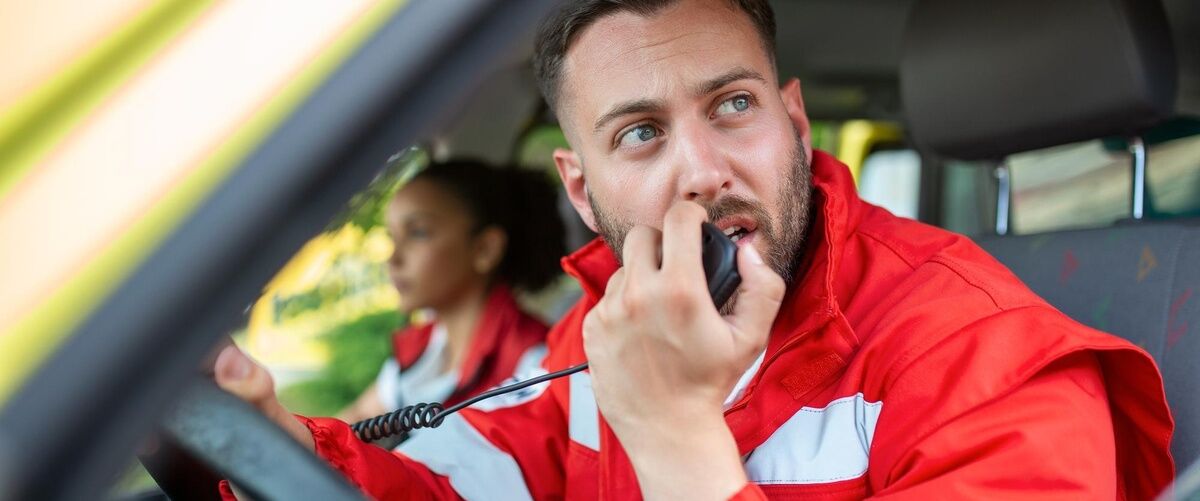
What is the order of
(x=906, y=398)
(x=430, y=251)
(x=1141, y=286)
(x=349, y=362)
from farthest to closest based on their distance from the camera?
(x=349, y=362) < (x=430, y=251) < (x=1141, y=286) < (x=906, y=398)

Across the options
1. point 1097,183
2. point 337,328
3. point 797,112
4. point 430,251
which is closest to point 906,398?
point 797,112

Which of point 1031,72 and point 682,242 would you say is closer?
point 682,242

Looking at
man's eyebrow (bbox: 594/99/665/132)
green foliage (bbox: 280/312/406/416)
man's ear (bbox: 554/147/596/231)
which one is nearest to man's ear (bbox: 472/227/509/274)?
green foliage (bbox: 280/312/406/416)

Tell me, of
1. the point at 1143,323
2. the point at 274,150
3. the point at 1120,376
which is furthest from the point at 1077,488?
the point at 274,150

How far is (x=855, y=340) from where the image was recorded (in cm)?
120

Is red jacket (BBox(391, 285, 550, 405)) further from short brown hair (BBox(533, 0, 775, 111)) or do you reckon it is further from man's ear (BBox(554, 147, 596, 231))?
short brown hair (BBox(533, 0, 775, 111))

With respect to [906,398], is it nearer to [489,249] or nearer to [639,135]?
[639,135]

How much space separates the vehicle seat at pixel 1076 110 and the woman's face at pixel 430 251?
1.49 m

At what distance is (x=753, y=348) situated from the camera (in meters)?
0.92

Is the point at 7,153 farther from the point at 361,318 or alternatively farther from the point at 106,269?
the point at 361,318

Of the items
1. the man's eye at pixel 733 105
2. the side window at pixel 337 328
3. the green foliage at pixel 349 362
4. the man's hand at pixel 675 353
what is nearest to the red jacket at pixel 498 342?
the side window at pixel 337 328

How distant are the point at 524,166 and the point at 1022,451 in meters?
2.17

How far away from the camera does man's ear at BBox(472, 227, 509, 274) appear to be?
305 centimetres

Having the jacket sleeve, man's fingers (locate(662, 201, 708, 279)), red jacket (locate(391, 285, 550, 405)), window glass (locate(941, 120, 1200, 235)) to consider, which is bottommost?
window glass (locate(941, 120, 1200, 235))
